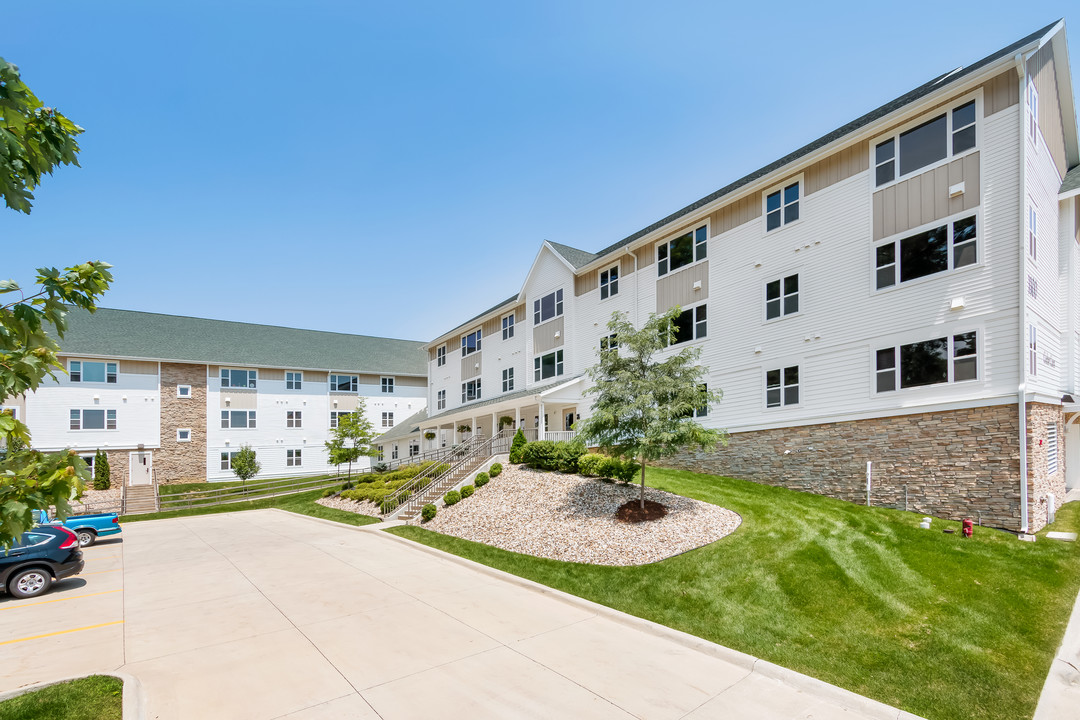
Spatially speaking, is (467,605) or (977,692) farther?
(467,605)

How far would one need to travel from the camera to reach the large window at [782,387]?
1877cm

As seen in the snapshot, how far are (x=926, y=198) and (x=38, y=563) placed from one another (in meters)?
23.5

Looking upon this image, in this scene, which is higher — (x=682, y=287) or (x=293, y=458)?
(x=682, y=287)

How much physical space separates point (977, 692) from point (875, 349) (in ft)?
38.8

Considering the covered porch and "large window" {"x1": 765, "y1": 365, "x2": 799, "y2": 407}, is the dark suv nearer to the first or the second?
the covered porch

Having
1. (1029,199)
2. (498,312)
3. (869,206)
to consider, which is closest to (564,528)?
(869,206)

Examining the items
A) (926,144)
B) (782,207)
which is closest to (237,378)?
(782,207)

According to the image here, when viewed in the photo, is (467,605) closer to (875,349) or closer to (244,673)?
(244,673)

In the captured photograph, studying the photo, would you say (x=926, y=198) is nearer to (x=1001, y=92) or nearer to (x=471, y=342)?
(x=1001, y=92)

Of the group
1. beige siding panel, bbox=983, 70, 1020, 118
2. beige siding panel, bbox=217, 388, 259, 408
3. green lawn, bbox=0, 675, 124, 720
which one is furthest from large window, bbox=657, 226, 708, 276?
beige siding panel, bbox=217, 388, 259, 408

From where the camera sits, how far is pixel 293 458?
4375 cm

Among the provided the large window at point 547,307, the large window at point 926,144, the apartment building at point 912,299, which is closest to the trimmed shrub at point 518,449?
the apartment building at point 912,299

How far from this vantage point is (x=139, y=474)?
37.5 metres

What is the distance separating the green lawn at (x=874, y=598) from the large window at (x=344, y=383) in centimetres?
3539
